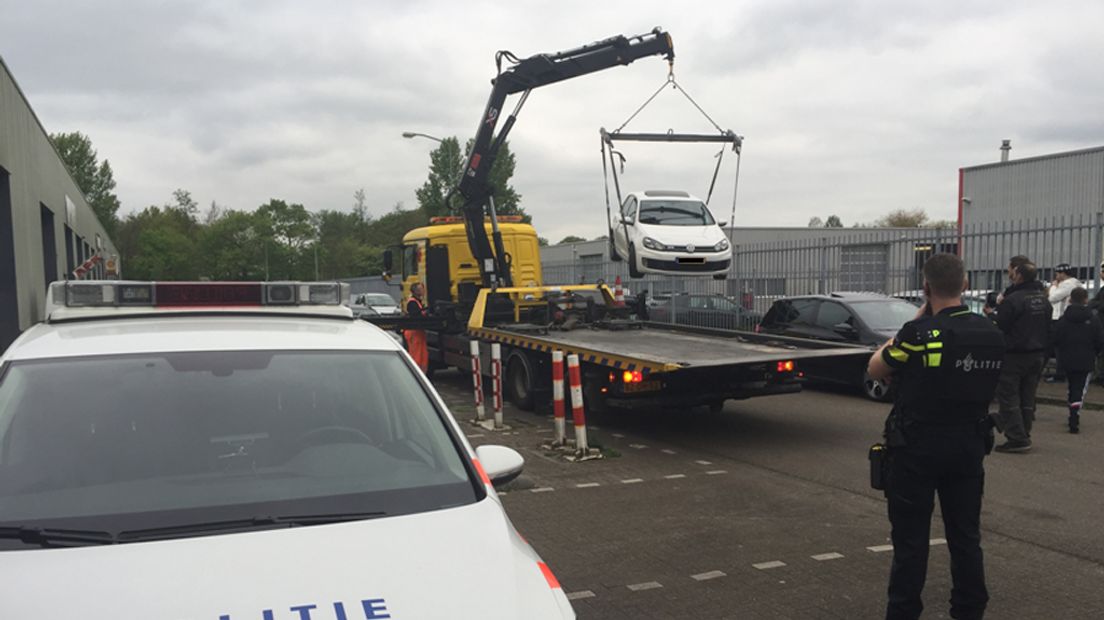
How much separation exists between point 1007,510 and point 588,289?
8.30 metres

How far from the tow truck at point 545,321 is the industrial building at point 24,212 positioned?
6.46m

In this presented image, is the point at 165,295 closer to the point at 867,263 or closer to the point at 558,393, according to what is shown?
the point at 558,393

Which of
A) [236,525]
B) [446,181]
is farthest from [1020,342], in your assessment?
[446,181]

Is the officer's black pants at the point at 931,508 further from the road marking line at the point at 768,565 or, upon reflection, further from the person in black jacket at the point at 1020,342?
the person in black jacket at the point at 1020,342

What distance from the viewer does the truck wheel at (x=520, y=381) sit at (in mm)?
11750

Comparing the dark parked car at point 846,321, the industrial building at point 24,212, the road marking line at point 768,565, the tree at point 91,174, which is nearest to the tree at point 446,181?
the tree at point 91,174

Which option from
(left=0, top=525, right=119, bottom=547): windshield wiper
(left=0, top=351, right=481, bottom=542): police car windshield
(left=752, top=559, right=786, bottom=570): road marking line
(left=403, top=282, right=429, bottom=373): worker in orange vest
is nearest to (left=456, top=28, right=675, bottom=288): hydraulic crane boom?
(left=403, top=282, right=429, bottom=373): worker in orange vest

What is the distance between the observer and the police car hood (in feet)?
7.14

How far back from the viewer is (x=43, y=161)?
21.2 metres

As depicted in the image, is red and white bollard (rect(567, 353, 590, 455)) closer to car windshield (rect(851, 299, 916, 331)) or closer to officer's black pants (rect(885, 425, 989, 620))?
officer's black pants (rect(885, 425, 989, 620))

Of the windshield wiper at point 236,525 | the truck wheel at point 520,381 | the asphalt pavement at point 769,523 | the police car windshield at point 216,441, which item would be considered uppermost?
the police car windshield at point 216,441

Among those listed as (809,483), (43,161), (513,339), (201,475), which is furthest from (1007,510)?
(43,161)

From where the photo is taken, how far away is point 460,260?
1588 cm

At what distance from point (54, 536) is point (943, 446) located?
3.51 metres
